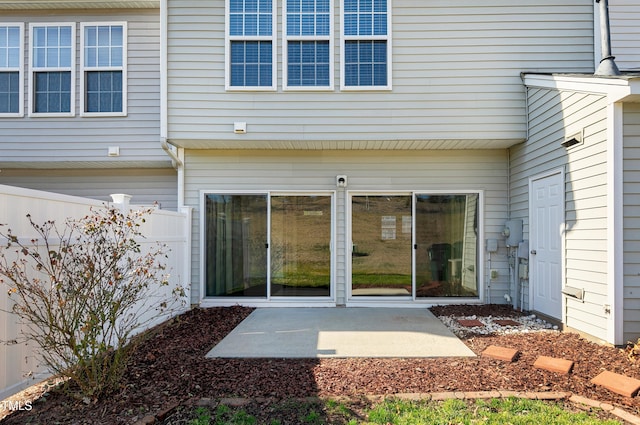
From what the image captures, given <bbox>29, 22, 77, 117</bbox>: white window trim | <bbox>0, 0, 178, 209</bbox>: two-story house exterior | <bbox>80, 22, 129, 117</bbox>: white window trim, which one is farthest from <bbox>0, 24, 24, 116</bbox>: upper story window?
<bbox>80, 22, 129, 117</bbox>: white window trim

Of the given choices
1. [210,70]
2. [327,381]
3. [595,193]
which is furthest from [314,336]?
[210,70]

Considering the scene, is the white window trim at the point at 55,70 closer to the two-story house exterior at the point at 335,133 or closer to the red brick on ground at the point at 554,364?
the two-story house exterior at the point at 335,133

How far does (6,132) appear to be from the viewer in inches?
261

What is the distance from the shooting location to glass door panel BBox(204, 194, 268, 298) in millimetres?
6582

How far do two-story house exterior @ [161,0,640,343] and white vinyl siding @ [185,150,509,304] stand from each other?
0.08 ft

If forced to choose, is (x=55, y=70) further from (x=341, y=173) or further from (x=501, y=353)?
(x=501, y=353)

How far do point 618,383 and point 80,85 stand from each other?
→ 8.49m

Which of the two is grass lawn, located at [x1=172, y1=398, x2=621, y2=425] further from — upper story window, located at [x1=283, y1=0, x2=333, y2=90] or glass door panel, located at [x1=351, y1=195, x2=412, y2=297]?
upper story window, located at [x1=283, y1=0, x2=333, y2=90]

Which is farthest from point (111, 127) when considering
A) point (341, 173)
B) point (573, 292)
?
point (573, 292)

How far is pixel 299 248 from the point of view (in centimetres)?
662

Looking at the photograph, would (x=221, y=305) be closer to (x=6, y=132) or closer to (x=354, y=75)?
(x=354, y=75)

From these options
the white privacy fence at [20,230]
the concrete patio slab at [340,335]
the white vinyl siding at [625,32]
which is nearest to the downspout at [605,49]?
the white vinyl siding at [625,32]

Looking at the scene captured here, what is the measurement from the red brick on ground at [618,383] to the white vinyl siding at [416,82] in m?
3.70

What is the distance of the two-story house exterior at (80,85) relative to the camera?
6617mm
